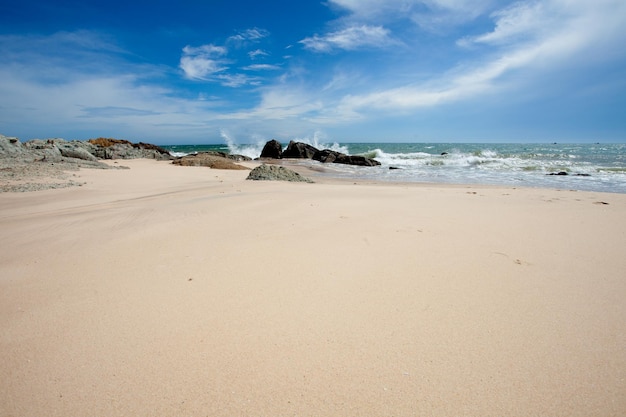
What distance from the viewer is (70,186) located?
5.62m

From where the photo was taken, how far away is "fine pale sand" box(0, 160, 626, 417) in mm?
1079

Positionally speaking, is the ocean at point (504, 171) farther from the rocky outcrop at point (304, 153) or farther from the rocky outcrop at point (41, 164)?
the rocky outcrop at point (41, 164)

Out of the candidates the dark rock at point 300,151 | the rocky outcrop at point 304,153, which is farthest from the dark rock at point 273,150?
the dark rock at point 300,151

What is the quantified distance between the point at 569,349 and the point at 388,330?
2.57 ft

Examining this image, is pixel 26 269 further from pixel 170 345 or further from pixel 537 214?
pixel 537 214

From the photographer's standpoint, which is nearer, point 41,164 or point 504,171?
point 41,164

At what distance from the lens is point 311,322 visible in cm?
148

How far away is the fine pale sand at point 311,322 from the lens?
3.54 feet

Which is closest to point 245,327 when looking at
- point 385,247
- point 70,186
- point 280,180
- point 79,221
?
point 385,247

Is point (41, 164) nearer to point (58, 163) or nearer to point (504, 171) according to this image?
point (58, 163)

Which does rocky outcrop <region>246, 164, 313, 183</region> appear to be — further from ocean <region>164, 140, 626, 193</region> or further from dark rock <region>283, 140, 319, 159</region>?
dark rock <region>283, 140, 319, 159</region>

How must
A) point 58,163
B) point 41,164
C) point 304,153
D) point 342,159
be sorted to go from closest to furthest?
point 41,164 < point 58,163 < point 342,159 < point 304,153

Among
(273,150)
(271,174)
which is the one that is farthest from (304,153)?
(271,174)

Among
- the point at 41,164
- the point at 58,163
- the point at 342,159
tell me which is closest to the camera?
the point at 41,164
